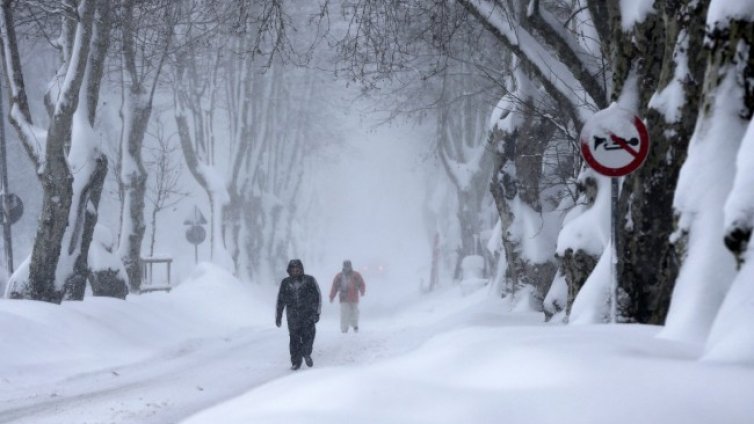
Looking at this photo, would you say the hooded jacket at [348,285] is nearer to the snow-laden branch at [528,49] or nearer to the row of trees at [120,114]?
the row of trees at [120,114]

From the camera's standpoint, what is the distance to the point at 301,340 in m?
13.8

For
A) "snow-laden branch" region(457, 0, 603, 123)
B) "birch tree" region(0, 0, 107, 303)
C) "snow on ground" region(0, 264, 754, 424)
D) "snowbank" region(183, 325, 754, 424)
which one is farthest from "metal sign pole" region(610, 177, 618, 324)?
"birch tree" region(0, 0, 107, 303)

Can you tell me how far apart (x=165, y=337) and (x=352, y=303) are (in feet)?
17.1

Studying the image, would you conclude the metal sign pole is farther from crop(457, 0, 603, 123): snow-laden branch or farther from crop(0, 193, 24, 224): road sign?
crop(0, 193, 24, 224): road sign

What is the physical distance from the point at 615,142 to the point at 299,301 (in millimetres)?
6662

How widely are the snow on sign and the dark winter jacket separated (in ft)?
20.2

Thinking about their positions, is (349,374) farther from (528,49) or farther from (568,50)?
(528,49)

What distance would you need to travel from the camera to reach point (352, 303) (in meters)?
21.8

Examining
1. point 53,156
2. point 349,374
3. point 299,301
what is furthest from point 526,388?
point 53,156

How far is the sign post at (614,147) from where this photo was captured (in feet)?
26.2

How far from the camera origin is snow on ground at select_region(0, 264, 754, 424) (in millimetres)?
4281

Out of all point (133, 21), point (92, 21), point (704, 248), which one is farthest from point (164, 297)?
point (704, 248)

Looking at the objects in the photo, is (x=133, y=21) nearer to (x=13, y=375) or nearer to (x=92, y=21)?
(x=92, y=21)

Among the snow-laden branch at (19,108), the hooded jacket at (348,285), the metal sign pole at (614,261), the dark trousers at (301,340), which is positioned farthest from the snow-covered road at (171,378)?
the snow-laden branch at (19,108)
